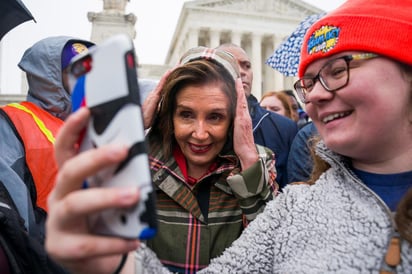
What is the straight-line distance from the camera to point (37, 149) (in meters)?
2.45

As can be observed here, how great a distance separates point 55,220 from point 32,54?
2.70 m

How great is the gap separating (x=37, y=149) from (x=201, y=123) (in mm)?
1370

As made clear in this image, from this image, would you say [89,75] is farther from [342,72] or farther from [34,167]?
[34,167]

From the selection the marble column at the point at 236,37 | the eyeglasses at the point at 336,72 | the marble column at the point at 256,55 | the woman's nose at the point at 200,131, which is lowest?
the marble column at the point at 256,55

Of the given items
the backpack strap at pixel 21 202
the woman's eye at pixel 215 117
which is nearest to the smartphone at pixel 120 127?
the woman's eye at pixel 215 117

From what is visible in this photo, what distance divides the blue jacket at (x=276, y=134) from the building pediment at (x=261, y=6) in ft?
120

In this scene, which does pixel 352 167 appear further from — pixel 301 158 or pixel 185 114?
pixel 301 158

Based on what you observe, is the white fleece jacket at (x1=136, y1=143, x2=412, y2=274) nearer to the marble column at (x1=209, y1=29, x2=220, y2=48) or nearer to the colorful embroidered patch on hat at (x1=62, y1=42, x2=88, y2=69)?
the colorful embroidered patch on hat at (x1=62, y1=42, x2=88, y2=69)

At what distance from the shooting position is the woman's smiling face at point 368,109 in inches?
46.3

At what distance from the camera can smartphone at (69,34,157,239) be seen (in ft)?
2.33

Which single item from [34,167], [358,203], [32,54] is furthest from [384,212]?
[32,54]

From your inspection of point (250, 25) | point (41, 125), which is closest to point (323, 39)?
point (41, 125)

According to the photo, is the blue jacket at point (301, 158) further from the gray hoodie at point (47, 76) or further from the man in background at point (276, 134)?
the gray hoodie at point (47, 76)

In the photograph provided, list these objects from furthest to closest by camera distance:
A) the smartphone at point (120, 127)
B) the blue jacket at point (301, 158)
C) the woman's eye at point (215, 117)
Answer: the blue jacket at point (301, 158) < the woman's eye at point (215, 117) < the smartphone at point (120, 127)
